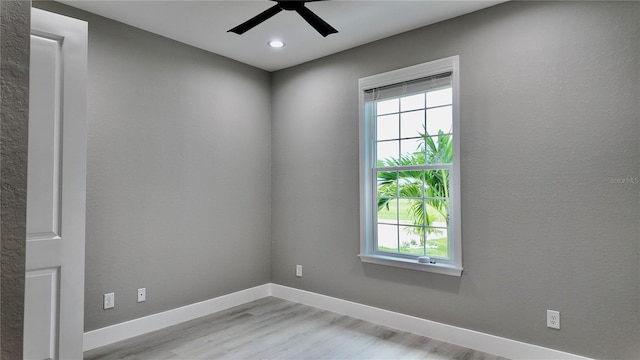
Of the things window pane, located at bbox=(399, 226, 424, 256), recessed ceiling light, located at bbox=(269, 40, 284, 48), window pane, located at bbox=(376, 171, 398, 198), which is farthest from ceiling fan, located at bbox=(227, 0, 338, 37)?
window pane, located at bbox=(399, 226, 424, 256)

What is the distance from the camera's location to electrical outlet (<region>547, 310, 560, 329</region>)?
247 centimetres

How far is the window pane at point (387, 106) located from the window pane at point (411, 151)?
33 cm

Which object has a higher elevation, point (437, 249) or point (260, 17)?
point (260, 17)

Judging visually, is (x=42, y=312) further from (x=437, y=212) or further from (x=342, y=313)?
(x=437, y=212)

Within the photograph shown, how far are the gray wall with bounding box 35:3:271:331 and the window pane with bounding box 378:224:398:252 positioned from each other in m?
1.45

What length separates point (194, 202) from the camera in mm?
3562

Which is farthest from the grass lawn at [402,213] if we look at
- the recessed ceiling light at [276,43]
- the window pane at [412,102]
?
the recessed ceiling light at [276,43]

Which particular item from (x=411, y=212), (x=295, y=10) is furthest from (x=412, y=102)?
(x=295, y=10)

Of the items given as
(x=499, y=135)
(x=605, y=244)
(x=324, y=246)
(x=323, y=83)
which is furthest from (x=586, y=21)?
(x=324, y=246)

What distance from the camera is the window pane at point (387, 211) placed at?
11.1 feet

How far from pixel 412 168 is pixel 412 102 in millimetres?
602

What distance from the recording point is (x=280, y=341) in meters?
2.97

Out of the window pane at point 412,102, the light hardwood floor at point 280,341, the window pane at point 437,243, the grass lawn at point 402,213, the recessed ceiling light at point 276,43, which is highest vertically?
the recessed ceiling light at point 276,43

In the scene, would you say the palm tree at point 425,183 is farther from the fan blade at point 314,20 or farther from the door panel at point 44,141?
the door panel at point 44,141
